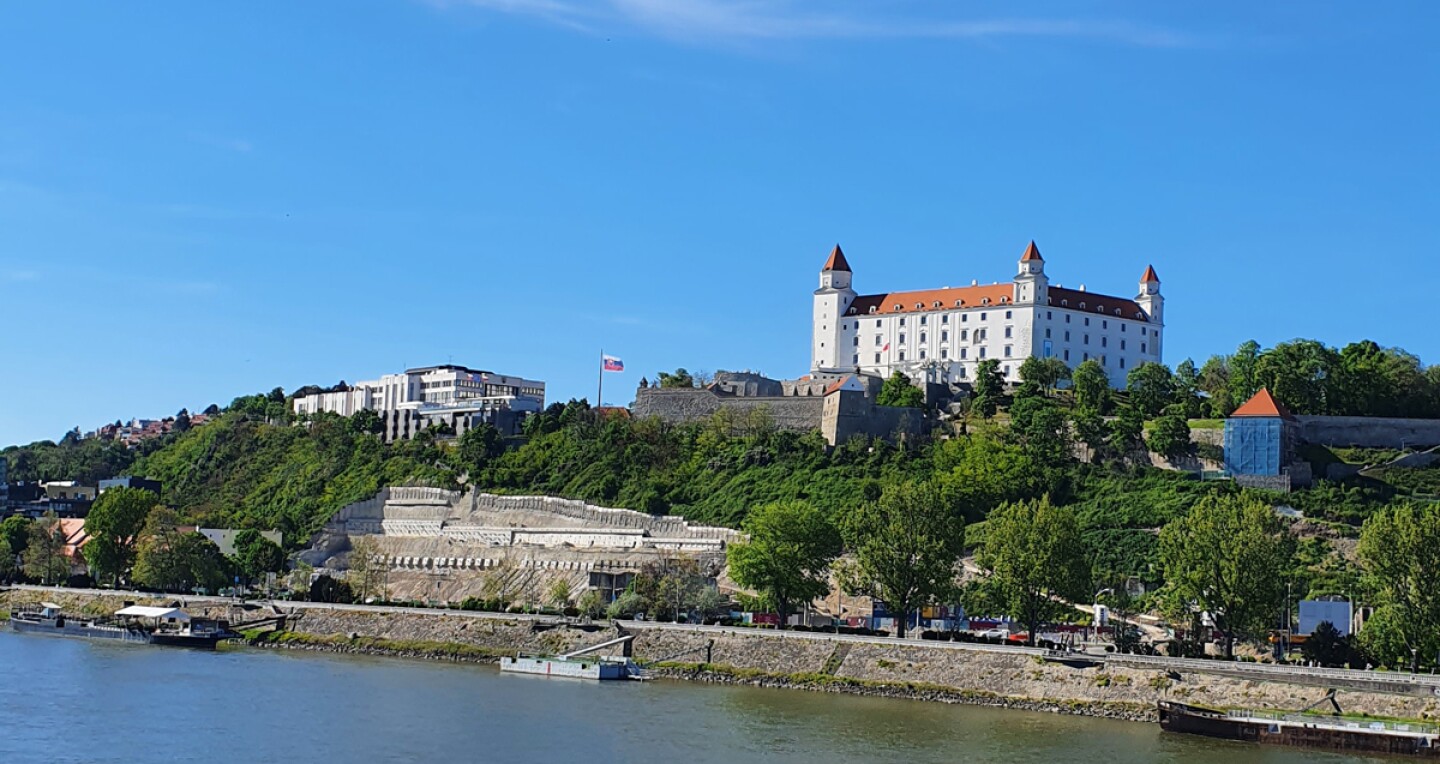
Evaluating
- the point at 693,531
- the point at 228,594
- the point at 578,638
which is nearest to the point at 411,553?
the point at 228,594

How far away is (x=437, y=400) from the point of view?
442ft

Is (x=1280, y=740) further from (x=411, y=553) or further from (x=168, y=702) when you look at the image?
(x=411, y=553)

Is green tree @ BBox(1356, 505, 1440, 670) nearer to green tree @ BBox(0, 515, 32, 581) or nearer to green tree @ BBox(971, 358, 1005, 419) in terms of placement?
green tree @ BBox(971, 358, 1005, 419)

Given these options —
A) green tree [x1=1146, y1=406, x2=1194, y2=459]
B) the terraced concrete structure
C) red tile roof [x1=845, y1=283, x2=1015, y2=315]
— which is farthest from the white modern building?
green tree [x1=1146, y1=406, x2=1194, y2=459]

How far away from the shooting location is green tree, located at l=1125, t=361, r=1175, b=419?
95.8 meters

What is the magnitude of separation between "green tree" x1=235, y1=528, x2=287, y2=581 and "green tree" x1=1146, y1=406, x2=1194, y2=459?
49.2 meters

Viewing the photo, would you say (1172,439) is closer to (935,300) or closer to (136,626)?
(935,300)

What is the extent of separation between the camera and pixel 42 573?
9700 cm

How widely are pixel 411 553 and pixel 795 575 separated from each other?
3315cm

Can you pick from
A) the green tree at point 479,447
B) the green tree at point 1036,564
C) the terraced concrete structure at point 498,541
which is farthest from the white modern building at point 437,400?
the green tree at point 1036,564

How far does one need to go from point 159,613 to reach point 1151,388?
58.1 m

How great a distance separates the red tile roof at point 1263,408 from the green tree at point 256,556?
175 feet

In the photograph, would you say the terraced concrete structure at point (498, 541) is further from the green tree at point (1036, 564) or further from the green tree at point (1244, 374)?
the green tree at point (1244, 374)

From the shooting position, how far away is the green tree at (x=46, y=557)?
314 ft
